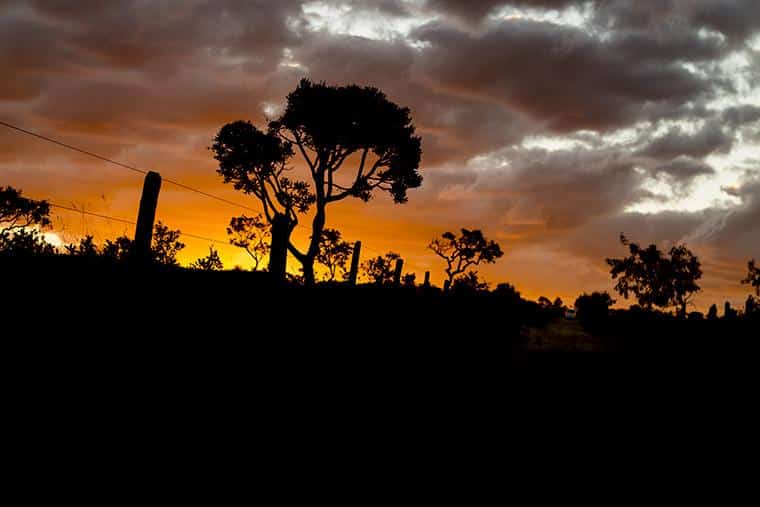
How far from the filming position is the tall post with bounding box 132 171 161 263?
884cm

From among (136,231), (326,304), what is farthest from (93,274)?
(326,304)

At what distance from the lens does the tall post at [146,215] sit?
884 cm

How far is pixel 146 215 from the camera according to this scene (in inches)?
351

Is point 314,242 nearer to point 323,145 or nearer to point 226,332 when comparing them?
point 323,145

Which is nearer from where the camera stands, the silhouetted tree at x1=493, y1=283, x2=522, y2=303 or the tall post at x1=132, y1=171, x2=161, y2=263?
the tall post at x1=132, y1=171, x2=161, y2=263

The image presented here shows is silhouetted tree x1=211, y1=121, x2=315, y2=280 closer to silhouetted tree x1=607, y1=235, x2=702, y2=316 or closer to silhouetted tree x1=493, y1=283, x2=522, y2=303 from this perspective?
silhouetted tree x1=493, y1=283, x2=522, y2=303

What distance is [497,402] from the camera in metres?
6.64

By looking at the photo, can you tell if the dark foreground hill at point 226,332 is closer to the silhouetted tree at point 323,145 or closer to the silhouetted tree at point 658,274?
the silhouetted tree at point 323,145

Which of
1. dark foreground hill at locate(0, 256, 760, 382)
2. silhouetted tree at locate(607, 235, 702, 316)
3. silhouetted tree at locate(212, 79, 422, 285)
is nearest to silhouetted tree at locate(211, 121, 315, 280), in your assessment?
silhouetted tree at locate(212, 79, 422, 285)

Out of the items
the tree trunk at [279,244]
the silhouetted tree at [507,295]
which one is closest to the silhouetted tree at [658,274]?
the silhouetted tree at [507,295]

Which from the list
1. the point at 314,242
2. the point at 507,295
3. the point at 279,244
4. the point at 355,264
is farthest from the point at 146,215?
the point at 507,295

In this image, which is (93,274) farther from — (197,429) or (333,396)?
(333,396)

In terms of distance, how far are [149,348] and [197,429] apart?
1.09m

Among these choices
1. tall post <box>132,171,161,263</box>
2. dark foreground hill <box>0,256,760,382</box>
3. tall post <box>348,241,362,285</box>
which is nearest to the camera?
dark foreground hill <box>0,256,760,382</box>
